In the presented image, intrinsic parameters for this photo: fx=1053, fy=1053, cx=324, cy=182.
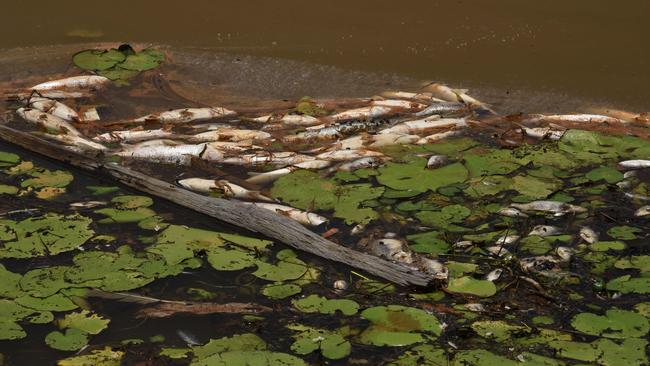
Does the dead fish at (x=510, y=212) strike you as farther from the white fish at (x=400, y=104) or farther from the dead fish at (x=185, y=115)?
the dead fish at (x=185, y=115)

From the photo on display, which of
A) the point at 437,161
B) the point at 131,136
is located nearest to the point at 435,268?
the point at 437,161

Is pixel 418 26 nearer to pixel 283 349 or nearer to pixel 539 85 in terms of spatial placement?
pixel 539 85

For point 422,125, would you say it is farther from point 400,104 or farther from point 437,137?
point 400,104

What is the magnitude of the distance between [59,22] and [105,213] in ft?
10.8

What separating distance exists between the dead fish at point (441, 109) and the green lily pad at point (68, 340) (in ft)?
9.18

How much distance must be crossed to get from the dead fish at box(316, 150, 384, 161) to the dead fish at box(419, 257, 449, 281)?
3.61ft

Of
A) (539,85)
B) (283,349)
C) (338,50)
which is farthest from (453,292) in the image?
(338,50)

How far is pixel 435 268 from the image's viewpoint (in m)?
4.37

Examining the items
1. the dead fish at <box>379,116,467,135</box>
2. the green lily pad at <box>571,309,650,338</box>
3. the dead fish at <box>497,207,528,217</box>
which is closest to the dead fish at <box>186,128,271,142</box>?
the dead fish at <box>379,116,467,135</box>

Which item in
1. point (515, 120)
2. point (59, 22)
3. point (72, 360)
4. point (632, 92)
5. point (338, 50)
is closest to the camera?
point (72, 360)

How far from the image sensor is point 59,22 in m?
7.69

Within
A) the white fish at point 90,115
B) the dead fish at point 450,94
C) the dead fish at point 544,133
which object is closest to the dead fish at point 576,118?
the dead fish at point 544,133

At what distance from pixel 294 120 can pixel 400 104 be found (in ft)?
2.21

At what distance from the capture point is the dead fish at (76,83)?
6414mm
